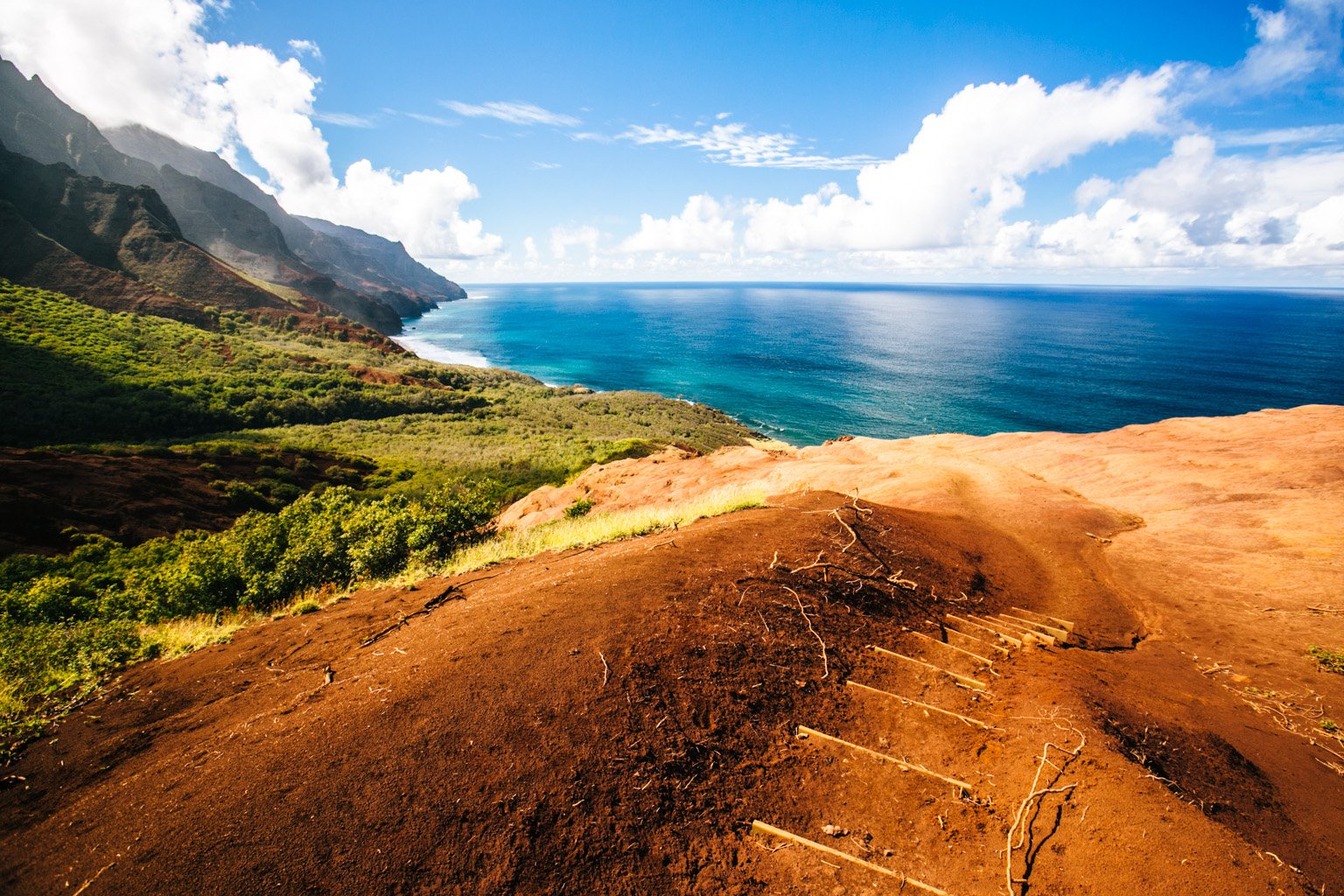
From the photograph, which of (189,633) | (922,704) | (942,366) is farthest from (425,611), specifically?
(942,366)

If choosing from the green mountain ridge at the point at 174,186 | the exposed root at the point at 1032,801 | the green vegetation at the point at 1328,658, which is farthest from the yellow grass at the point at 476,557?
the green mountain ridge at the point at 174,186

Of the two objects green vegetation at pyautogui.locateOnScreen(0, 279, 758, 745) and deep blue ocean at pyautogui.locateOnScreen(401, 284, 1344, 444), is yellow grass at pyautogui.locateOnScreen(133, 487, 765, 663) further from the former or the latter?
deep blue ocean at pyautogui.locateOnScreen(401, 284, 1344, 444)

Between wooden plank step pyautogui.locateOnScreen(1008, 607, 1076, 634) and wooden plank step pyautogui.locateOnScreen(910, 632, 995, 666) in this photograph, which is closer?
wooden plank step pyautogui.locateOnScreen(910, 632, 995, 666)

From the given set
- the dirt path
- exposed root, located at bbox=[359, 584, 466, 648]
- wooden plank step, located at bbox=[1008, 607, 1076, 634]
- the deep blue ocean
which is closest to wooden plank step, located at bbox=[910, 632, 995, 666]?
the dirt path

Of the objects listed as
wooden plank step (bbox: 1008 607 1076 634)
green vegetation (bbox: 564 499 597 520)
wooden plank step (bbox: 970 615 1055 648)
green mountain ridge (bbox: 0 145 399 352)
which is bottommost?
green vegetation (bbox: 564 499 597 520)

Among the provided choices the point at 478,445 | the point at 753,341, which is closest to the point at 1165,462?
the point at 478,445
